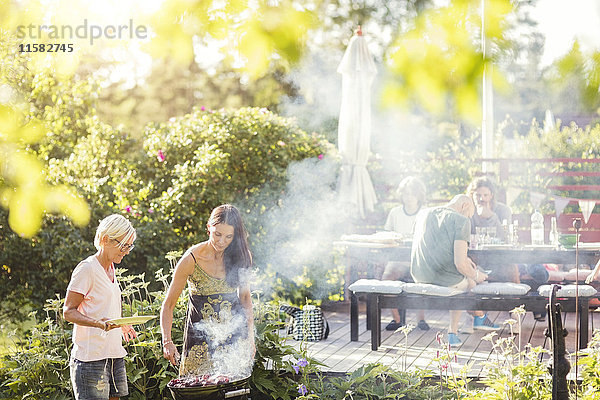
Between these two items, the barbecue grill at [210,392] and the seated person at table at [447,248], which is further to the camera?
the seated person at table at [447,248]

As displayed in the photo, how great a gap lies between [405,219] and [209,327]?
12.7ft

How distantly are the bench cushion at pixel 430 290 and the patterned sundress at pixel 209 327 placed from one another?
2327mm

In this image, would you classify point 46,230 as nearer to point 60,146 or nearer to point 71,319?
point 60,146

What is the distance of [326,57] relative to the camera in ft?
56.9

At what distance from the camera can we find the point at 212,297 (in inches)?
146

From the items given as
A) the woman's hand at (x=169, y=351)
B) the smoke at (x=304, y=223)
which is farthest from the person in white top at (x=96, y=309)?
the smoke at (x=304, y=223)

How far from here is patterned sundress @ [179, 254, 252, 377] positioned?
369cm

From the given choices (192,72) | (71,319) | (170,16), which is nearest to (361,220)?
(71,319)

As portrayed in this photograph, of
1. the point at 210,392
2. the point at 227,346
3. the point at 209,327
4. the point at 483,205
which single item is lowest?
the point at 210,392

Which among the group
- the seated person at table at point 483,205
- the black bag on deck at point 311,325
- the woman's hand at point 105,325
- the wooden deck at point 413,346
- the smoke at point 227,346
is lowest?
the wooden deck at point 413,346

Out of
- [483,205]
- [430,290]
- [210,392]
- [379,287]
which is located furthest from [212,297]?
[483,205]

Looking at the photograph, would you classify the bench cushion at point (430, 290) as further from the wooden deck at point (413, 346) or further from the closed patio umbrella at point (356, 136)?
the closed patio umbrella at point (356, 136)

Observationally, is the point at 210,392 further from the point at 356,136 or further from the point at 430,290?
the point at 356,136

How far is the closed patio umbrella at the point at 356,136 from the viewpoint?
7547 millimetres
